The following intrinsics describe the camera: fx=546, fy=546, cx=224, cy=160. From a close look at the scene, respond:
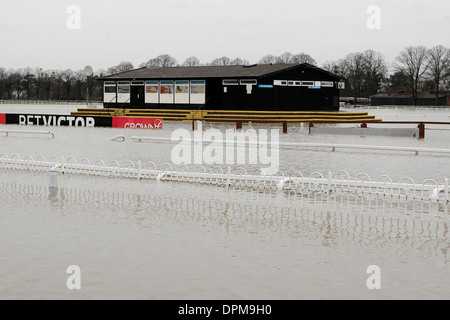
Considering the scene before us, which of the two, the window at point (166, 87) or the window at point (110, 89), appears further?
the window at point (110, 89)

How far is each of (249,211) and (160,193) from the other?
298 centimetres

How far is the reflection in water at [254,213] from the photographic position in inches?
375

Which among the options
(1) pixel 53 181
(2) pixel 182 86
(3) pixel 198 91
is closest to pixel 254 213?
(1) pixel 53 181

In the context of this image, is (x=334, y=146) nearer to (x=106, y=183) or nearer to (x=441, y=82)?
(x=106, y=183)

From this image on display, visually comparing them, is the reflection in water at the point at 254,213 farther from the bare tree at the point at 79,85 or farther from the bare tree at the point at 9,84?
the bare tree at the point at 9,84

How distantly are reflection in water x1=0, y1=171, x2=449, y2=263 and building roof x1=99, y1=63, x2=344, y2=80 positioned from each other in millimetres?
34533

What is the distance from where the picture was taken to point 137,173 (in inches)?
621

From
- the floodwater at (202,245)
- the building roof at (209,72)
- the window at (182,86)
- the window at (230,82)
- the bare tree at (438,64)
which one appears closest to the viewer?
the floodwater at (202,245)

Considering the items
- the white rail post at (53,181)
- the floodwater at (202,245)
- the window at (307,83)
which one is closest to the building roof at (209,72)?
the window at (307,83)

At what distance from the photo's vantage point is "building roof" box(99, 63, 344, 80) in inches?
1917

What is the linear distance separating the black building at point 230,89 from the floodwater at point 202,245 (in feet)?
112

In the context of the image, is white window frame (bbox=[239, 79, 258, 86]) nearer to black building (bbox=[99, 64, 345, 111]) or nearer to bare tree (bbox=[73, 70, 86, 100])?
black building (bbox=[99, 64, 345, 111])

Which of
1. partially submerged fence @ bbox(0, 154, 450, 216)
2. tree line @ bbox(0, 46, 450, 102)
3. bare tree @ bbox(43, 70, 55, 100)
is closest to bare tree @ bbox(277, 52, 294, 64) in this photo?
tree line @ bbox(0, 46, 450, 102)

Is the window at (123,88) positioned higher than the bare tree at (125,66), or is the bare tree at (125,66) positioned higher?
the bare tree at (125,66)
